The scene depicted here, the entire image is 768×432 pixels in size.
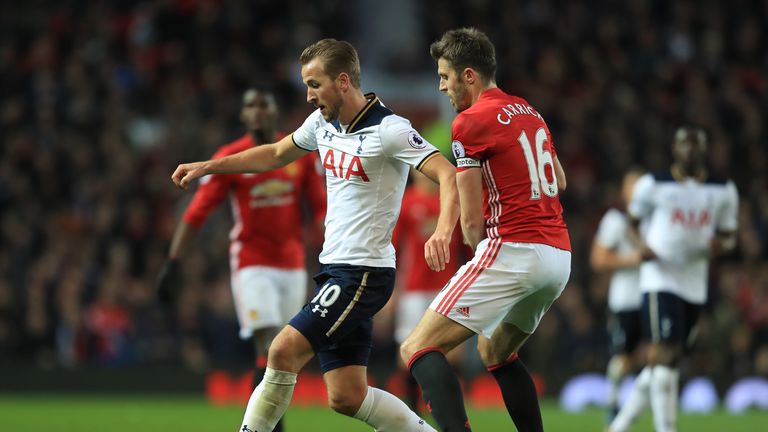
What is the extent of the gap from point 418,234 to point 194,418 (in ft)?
Result: 9.97

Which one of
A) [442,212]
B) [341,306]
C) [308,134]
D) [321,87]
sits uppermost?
[321,87]

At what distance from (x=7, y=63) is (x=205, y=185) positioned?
11.4 meters

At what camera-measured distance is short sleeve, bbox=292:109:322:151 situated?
6324 millimetres

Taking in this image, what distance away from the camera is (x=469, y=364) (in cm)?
1566

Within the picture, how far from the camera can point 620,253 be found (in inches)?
453

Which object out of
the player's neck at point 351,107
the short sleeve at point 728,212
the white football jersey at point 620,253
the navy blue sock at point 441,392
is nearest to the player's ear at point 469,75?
the player's neck at point 351,107

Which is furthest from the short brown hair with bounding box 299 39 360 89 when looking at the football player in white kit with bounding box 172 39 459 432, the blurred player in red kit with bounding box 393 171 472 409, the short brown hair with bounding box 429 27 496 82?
the blurred player in red kit with bounding box 393 171 472 409

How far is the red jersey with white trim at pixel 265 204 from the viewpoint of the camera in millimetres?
Result: 8180

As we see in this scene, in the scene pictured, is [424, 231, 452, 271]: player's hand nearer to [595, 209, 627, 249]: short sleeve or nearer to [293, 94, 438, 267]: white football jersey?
[293, 94, 438, 267]: white football jersey

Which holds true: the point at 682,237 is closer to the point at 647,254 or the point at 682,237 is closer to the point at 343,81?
the point at 647,254

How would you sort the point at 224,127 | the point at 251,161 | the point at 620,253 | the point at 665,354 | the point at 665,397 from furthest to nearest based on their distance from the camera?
the point at 224,127 < the point at 620,253 < the point at 665,354 < the point at 665,397 < the point at 251,161

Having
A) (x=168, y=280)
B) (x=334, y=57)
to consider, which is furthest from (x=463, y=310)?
(x=168, y=280)

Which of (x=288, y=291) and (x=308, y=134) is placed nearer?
(x=308, y=134)

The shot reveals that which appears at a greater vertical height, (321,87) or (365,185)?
(321,87)
